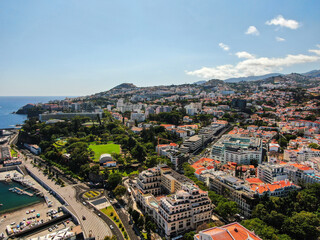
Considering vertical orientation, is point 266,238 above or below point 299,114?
below

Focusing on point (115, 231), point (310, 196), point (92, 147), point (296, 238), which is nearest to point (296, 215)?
point (296, 238)

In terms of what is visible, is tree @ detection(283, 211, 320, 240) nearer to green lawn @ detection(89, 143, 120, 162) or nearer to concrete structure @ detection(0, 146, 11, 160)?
green lawn @ detection(89, 143, 120, 162)

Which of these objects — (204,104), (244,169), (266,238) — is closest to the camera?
(266,238)

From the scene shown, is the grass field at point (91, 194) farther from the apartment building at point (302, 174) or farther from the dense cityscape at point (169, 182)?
the apartment building at point (302, 174)

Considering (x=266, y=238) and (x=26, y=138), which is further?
(x=26, y=138)

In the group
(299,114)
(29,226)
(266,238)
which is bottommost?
(29,226)

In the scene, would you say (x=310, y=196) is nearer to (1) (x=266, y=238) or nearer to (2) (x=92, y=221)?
(1) (x=266, y=238)

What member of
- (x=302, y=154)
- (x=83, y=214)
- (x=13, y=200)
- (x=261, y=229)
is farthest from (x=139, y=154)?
(x=302, y=154)
